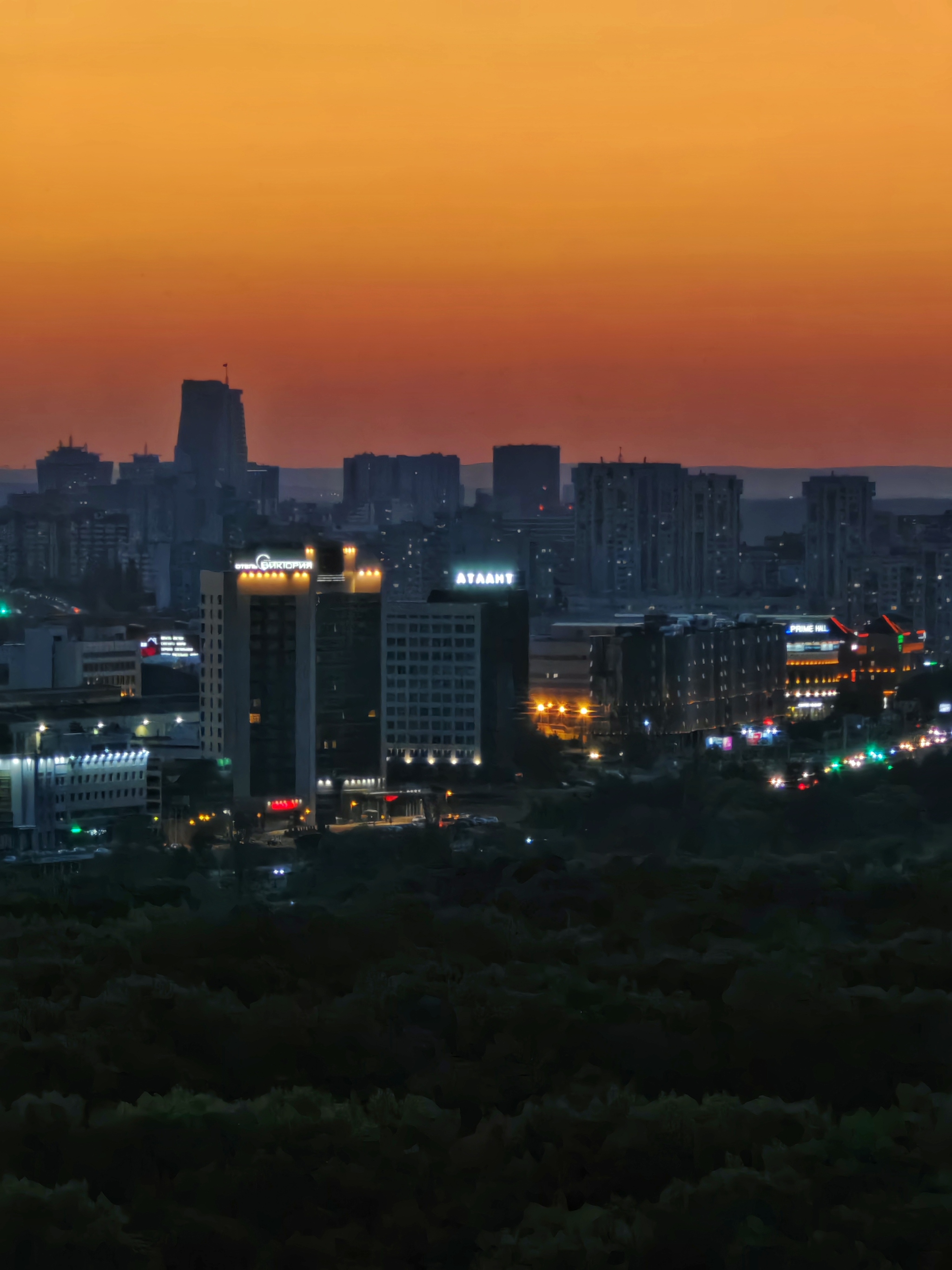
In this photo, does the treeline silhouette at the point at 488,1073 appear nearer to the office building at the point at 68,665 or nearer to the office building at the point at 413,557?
the office building at the point at 68,665

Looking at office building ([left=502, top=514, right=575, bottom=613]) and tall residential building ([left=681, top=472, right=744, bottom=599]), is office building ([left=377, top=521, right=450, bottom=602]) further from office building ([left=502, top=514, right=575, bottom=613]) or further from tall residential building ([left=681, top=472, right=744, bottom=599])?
tall residential building ([left=681, top=472, right=744, bottom=599])

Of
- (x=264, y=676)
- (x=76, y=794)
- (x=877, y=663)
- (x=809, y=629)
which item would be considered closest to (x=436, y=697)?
(x=264, y=676)

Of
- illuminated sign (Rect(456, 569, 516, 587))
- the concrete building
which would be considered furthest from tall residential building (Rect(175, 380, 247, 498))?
illuminated sign (Rect(456, 569, 516, 587))

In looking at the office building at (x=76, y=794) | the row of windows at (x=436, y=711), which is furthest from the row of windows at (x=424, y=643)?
the office building at (x=76, y=794)

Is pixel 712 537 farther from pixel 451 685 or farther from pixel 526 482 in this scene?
pixel 451 685

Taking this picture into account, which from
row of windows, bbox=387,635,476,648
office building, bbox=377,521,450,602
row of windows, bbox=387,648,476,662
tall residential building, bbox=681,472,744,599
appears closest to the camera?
row of windows, bbox=387,648,476,662

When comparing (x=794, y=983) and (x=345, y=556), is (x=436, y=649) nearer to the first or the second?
(x=345, y=556)
